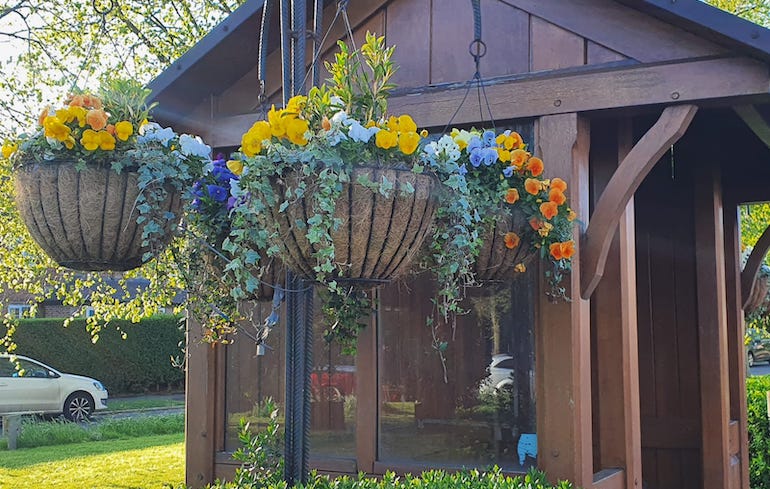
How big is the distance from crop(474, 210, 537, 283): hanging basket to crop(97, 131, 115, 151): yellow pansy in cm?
137

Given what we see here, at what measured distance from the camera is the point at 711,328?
5648 millimetres

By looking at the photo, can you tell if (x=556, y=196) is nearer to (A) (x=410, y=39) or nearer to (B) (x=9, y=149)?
(A) (x=410, y=39)

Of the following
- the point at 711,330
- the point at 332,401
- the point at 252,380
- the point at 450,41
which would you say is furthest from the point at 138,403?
Result: the point at 450,41

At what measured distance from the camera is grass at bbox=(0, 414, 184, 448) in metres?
12.4

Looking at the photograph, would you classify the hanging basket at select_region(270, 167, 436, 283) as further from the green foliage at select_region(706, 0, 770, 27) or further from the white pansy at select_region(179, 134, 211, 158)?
the green foliage at select_region(706, 0, 770, 27)

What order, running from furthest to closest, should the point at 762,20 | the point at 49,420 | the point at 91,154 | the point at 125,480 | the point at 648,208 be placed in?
the point at 49,420
the point at 762,20
the point at 125,480
the point at 648,208
the point at 91,154

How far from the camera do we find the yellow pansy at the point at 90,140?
2887 mm

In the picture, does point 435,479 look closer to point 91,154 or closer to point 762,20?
point 91,154

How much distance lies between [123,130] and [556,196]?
160 cm

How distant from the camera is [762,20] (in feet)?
43.7

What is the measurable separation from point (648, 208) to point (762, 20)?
8.76 m

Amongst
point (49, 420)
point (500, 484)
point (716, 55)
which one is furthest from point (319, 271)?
point (49, 420)

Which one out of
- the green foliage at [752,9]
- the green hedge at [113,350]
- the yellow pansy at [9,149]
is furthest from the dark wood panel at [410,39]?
the green hedge at [113,350]

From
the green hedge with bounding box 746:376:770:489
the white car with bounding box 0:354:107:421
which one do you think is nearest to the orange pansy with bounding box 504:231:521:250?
the green hedge with bounding box 746:376:770:489
